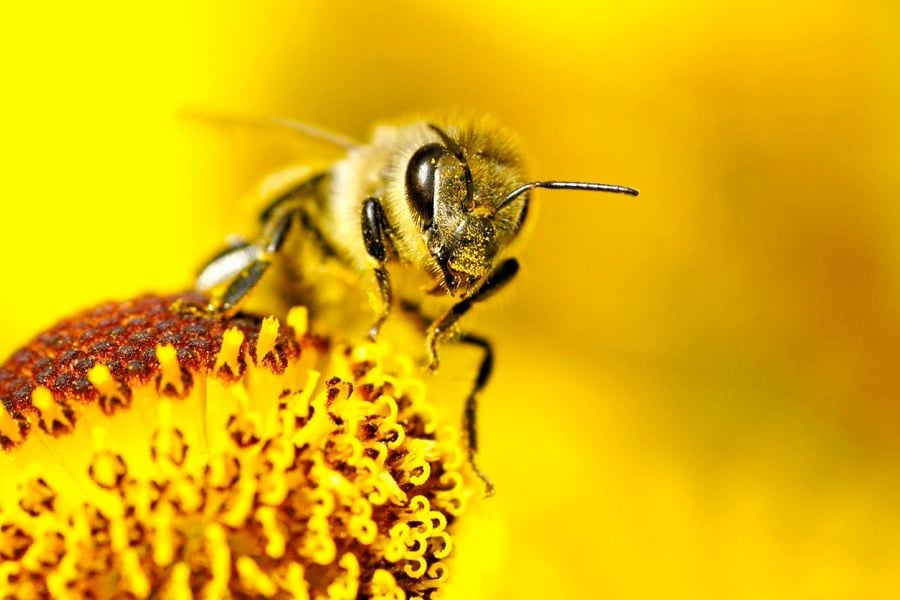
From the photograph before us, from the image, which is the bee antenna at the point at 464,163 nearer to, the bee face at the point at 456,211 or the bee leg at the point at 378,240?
the bee face at the point at 456,211

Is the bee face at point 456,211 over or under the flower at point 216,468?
over

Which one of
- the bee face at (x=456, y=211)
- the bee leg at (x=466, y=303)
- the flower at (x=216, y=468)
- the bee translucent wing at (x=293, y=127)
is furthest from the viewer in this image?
the bee translucent wing at (x=293, y=127)

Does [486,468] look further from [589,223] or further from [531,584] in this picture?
[589,223]

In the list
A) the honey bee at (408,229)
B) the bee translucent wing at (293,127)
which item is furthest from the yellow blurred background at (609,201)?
the honey bee at (408,229)

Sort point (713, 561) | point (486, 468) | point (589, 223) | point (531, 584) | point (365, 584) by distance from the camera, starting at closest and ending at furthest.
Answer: point (365, 584), point (531, 584), point (713, 561), point (486, 468), point (589, 223)

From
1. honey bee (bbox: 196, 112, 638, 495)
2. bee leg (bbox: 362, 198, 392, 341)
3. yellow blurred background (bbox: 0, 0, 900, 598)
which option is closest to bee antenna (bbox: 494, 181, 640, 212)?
honey bee (bbox: 196, 112, 638, 495)

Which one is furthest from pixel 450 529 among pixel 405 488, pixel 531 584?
pixel 531 584

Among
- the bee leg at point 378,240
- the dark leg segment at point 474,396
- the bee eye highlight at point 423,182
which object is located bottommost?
the dark leg segment at point 474,396
